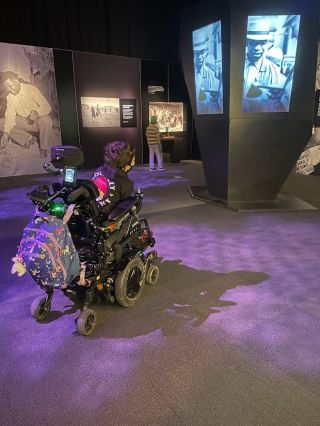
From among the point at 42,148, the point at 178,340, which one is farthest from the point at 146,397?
the point at 42,148

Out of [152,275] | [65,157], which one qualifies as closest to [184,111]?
[152,275]

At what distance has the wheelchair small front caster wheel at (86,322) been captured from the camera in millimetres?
2297

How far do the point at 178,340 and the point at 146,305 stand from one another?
0.50m

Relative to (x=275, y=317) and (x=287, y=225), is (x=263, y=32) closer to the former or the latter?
(x=287, y=225)

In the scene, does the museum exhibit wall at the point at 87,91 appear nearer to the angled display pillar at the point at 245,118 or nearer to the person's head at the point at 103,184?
the angled display pillar at the point at 245,118

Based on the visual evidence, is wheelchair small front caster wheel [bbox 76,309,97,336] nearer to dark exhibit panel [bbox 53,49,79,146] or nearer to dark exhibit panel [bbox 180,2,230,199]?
dark exhibit panel [bbox 180,2,230,199]

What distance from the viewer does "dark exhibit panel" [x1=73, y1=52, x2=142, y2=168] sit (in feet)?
33.0

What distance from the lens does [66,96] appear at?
386 inches

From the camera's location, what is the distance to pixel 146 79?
11.4m

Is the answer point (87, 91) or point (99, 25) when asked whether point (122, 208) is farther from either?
point (99, 25)

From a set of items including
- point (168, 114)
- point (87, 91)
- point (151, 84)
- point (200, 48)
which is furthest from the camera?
point (168, 114)

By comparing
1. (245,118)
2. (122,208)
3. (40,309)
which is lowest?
(40,309)

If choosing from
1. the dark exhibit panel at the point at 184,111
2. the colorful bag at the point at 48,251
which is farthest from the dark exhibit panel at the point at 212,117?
the dark exhibit panel at the point at 184,111

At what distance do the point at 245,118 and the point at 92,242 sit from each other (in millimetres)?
3844
